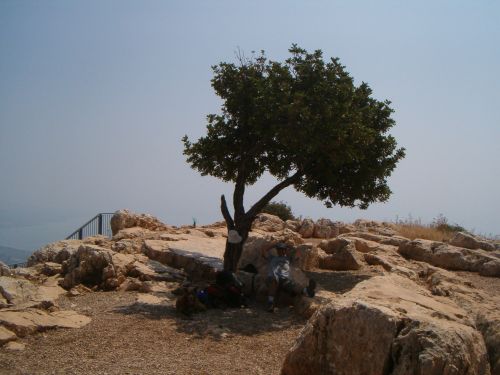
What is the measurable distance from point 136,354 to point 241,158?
7.54 metres

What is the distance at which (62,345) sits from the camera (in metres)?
8.51

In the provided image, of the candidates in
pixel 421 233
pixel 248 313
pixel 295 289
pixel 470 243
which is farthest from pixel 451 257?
pixel 248 313

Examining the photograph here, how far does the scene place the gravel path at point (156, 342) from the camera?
7598mm

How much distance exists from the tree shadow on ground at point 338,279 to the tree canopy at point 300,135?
2.39m

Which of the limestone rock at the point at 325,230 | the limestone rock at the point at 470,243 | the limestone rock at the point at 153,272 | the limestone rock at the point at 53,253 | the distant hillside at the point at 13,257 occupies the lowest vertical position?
the distant hillside at the point at 13,257

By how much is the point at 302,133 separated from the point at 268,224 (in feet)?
35.4

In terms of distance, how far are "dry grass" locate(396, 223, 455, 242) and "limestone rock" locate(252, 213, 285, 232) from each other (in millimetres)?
Answer: 6199

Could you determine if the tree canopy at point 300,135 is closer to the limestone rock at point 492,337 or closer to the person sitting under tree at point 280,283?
the person sitting under tree at point 280,283

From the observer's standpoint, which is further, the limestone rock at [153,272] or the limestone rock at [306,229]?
the limestone rock at [306,229]

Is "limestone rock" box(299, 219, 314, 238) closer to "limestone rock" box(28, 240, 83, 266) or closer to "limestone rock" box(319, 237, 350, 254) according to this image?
"limestone rock" box(319, 237, 350, 254)

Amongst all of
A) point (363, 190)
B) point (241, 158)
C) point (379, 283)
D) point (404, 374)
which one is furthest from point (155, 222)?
point (404, 374)

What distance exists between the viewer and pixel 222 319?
10.6 meters

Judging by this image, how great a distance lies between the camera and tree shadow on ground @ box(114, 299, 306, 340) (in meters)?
9.83

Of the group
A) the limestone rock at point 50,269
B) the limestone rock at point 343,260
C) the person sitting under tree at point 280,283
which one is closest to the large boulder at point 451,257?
the limestone rock at point 343,260
